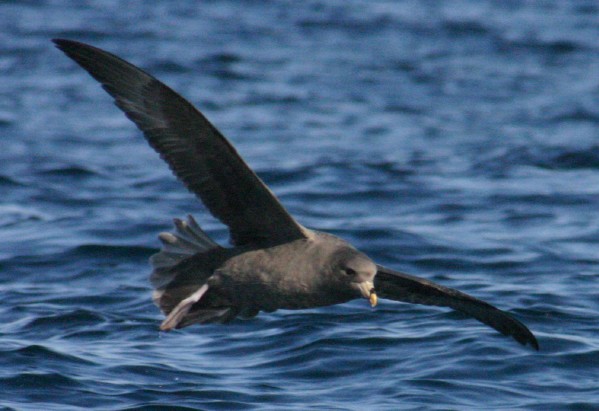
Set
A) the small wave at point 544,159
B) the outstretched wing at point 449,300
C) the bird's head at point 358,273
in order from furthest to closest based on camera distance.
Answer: the small wave at point 544,159 < the outstretched wing at point 449,300 < the bird's head at point 358,273

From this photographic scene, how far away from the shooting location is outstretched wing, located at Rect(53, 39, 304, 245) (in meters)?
5.68

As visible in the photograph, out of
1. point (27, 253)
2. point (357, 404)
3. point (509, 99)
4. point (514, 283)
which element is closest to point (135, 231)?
point (27, 253)

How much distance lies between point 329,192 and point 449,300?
4.35 metres

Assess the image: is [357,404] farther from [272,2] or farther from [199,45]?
[272,2]

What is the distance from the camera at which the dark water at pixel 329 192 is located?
666 centimetres

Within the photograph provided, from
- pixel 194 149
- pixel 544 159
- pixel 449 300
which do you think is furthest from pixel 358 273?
pixel 544 159

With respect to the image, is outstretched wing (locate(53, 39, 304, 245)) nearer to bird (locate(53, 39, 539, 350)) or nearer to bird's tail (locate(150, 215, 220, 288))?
bird (locate(53, 39, 539, 350))

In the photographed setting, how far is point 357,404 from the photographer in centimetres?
626

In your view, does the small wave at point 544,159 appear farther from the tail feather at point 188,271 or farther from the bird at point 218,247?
the tail feather at point 188,271

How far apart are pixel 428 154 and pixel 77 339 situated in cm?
583

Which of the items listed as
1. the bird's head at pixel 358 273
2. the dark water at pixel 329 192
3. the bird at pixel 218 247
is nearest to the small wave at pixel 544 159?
the dark water at pixel 329 192

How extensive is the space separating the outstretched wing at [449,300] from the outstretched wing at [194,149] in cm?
79

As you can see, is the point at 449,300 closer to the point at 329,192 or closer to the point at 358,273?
the point at 358,273

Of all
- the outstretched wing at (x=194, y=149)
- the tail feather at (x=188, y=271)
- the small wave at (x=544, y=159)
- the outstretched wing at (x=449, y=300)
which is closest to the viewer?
the outstretched wing at (x=194, y=149)
